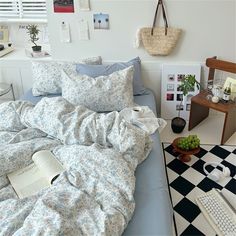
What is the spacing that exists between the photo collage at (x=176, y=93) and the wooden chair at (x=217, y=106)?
0.40 feet

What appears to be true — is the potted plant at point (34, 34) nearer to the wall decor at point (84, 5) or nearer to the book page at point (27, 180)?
the wall decor at point (84, 5)

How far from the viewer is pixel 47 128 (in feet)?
5.87

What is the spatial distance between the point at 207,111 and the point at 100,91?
112 centimetres

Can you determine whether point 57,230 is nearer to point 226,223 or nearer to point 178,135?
point 226,223

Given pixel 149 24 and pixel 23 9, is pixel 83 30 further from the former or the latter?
pixel 23 9

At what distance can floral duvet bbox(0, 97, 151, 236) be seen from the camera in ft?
3.86

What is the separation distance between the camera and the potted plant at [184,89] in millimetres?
2297

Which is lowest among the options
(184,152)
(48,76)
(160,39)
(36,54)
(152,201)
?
(184,152)

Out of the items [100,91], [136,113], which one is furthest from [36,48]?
[136,113]

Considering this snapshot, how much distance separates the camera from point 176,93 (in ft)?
8.45

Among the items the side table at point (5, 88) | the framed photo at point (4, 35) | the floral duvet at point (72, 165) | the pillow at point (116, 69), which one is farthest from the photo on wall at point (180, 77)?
the framed photo at point (4, 35)

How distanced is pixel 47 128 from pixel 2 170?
386 millimetres

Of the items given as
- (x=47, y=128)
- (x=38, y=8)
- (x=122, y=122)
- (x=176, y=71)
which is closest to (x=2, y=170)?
(x=47, y=128)

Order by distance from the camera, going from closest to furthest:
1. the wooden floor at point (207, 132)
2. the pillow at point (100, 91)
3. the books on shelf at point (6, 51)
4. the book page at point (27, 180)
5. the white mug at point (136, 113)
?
the book page at point (27, 180), the white mug at point (136, 113), the pillow at point (100, 91), the wooden floor at point (207, 132), the books on shelf at point (6, 51)
